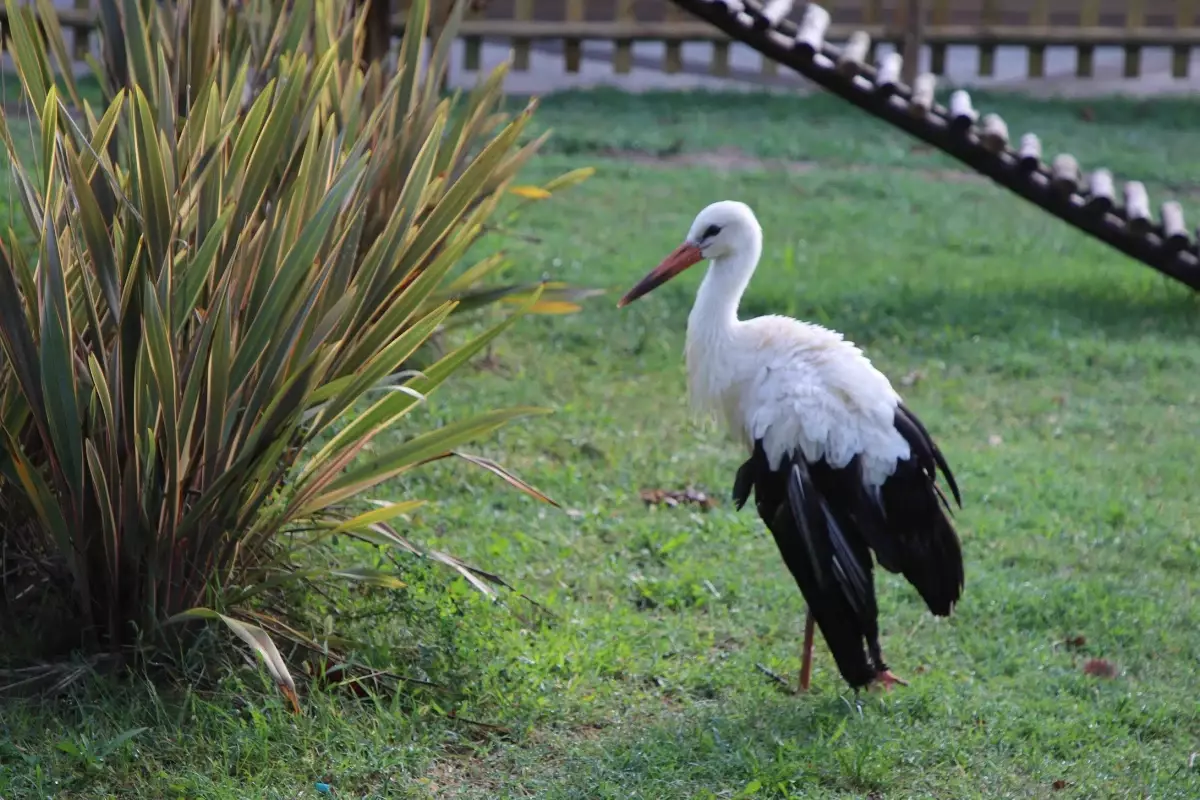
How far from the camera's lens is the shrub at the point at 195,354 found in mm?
3270

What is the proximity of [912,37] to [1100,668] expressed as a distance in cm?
879

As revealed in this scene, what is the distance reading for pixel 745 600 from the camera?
457 cm

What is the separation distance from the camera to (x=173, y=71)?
183 inches

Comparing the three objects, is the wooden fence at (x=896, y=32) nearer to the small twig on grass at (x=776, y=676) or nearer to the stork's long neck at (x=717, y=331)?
the stork's long neck at (x=717, y=331)

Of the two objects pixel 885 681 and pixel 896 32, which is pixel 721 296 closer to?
pixel 885 681

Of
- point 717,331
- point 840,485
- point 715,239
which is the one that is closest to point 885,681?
point 840,485

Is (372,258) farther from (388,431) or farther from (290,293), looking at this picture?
(388,431)

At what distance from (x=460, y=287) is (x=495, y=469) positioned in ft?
3.01

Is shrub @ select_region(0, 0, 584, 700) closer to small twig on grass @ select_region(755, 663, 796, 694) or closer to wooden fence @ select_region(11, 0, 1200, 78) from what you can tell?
small twig on grass @ select_region(755, 663, 796, 694)

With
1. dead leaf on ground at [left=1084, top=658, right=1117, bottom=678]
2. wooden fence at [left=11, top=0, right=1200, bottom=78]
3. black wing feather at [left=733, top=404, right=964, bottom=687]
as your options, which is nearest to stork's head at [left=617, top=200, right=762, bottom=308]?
black wing feather at [left=733, top=404, right=964, bottom=687]

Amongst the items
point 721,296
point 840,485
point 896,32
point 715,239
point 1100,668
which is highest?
point 715,239

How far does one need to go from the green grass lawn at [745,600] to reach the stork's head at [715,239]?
36.9 inches

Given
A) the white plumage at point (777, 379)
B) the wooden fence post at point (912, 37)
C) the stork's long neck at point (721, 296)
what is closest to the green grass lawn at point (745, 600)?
the white plumage at point (777, 379)

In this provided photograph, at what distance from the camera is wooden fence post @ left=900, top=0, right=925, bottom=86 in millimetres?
11954
